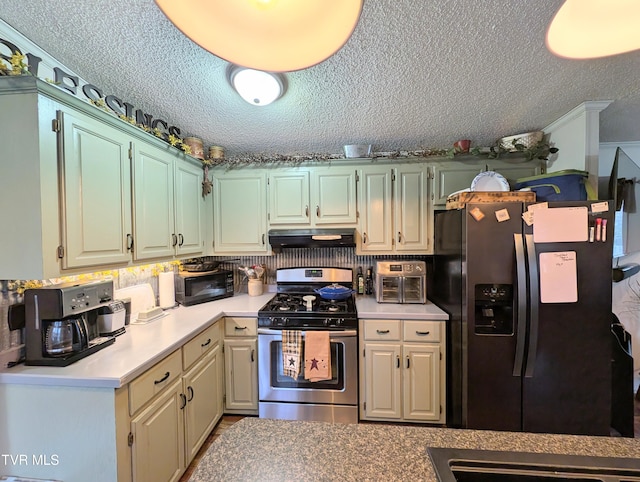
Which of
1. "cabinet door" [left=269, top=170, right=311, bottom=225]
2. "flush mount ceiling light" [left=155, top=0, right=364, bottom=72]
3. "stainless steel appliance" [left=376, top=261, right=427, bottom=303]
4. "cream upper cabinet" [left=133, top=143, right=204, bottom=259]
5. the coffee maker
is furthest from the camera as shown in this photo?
"cabinet door" [left=269, top=170, right=311, bottom=225]

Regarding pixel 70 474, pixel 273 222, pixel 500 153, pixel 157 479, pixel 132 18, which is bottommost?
pixel 157 479

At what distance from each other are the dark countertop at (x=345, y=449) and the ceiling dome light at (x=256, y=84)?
1.57 metres

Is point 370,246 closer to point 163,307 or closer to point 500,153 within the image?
point 500,153

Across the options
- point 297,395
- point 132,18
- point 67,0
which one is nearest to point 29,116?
point 67,0

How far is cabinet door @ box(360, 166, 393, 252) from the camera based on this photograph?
7.90ft

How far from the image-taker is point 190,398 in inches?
64.5

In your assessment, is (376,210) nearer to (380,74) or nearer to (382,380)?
(380,74)

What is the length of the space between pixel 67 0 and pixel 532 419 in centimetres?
321

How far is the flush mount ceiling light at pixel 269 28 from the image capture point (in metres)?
0.48

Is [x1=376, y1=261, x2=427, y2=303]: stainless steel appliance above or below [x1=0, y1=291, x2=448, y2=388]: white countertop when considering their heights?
above

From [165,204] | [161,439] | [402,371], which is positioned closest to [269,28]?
[165,204]

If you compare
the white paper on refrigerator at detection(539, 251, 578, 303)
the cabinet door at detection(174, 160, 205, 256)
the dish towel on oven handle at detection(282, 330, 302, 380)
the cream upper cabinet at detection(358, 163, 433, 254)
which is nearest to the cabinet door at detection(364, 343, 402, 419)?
the dish towel on oven handle at detection(282, 330, 302, 380)

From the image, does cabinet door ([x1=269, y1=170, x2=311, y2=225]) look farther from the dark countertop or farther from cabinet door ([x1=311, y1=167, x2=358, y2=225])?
the dark countertop

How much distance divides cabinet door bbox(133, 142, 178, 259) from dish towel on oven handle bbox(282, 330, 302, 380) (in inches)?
44.2
